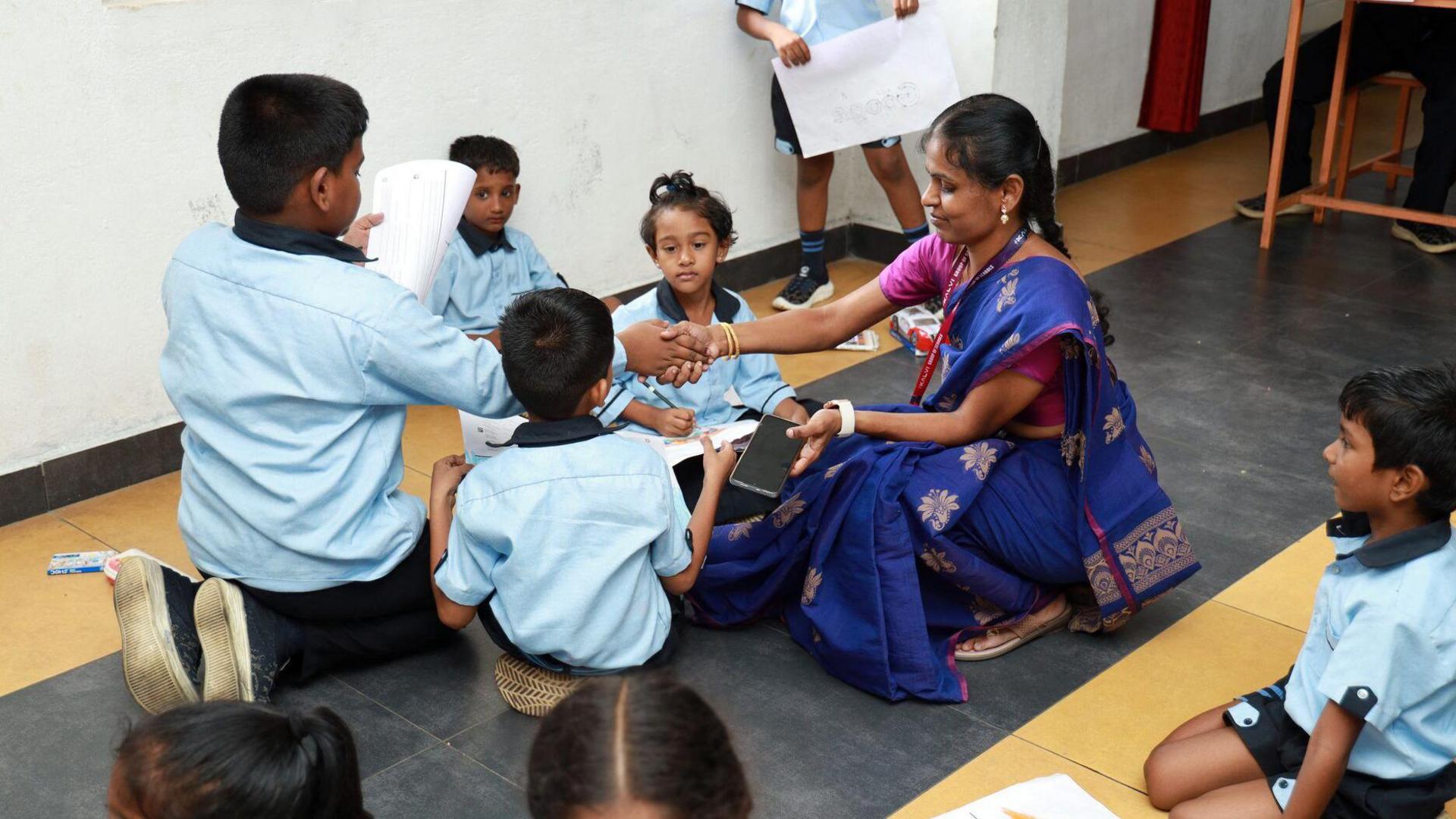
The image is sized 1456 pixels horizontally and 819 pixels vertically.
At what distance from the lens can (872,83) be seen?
15.3ft

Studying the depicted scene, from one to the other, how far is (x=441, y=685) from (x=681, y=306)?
41.4 inches

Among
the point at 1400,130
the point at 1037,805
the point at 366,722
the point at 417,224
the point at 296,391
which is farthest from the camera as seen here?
the point at 1400,130

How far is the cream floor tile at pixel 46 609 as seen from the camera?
9.45 ft

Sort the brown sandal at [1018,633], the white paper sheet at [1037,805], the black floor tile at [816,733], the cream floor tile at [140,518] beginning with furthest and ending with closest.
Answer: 1. the cream floor tile at [140,518]
2. the brown sandal at [1018,633]
3. the black floor tile at [816,733]
4. the white paper sheet at [1037,805]

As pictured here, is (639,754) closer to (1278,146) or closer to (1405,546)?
(1405,546)

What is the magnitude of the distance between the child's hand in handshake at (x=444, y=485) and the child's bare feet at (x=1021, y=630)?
1072mm

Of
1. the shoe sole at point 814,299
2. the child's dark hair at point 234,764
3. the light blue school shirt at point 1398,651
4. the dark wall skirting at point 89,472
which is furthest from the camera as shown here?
the shoe sole at point 814,299

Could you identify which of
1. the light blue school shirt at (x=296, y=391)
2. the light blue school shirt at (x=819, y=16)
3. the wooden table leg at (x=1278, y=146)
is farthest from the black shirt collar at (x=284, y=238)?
the wooden table leg at (x=1278, y=146)

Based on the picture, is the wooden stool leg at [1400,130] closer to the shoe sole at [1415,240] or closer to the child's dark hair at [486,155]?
the shoe sole at [1415,240]

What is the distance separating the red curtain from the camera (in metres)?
6.73

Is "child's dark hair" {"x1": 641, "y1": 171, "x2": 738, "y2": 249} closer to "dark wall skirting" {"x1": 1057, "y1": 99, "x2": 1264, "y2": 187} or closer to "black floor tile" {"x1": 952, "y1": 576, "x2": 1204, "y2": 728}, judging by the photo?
"black floor tile" {"x1": 952, "y1": 576, "x2": 1204, "y2": 728}

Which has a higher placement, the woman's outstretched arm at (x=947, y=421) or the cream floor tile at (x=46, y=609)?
the woman's outstretched arm at (x=947, y=421)

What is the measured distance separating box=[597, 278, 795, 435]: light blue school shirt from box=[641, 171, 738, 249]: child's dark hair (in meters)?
0.13

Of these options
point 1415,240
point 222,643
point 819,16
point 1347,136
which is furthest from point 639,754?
point 1347,136
